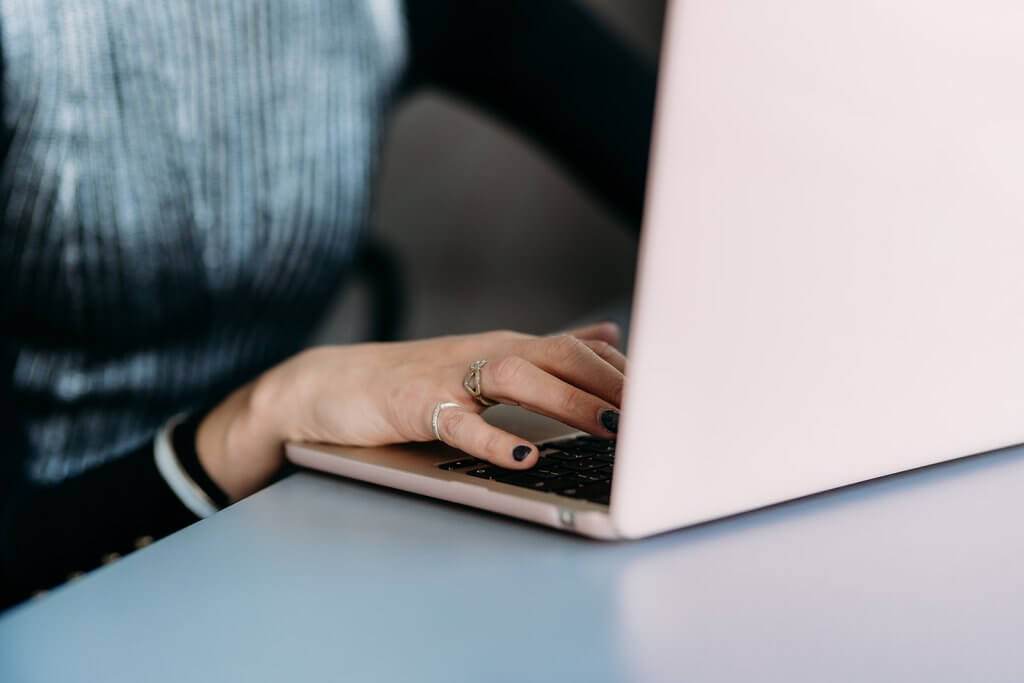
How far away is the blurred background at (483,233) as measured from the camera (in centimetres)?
214

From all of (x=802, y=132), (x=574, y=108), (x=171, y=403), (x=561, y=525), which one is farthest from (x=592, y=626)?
(x=574, y=108)

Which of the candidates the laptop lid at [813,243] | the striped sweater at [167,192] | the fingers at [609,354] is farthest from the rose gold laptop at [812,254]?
the striped sweater at [167,192]

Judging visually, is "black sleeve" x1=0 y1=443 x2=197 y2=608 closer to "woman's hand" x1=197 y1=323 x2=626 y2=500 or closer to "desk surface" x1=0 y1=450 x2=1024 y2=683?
"woman's hand" x1=197 y1=323 x2=626 y2=500

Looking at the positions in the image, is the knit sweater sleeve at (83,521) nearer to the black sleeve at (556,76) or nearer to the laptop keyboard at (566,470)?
the laptop keyboard at (566,470)

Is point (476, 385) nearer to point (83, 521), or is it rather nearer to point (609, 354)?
point (609, 354)

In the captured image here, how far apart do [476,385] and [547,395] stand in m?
0.05

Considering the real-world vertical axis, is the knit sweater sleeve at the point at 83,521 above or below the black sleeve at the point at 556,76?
below

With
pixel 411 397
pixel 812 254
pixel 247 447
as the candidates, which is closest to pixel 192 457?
pixel 247 447

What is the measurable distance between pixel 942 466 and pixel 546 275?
172cm

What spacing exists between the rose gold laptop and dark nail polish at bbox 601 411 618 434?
6 centimetres

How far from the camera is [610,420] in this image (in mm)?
440

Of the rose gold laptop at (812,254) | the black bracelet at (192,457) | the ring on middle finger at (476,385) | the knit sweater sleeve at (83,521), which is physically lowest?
the knit sweater sleeve at (83,521)

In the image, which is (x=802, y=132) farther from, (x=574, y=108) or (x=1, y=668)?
(x=574, y=108)

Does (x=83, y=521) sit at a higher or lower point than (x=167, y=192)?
lower
